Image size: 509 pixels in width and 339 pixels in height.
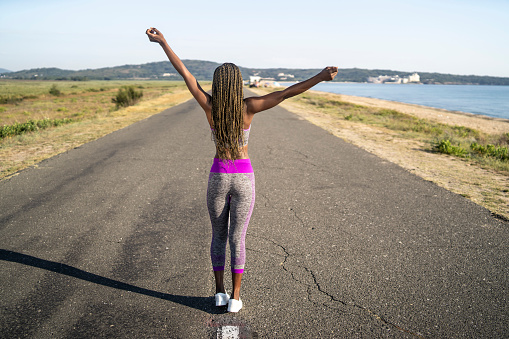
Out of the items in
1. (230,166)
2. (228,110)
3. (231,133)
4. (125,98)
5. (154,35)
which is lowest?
(125,98)

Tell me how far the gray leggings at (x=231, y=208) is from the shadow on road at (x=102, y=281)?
1.21 feet

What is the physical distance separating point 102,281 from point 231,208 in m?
1.69

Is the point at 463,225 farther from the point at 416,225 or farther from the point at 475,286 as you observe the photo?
the point at 475,286

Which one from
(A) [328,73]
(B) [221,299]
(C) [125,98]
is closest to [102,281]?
(B) [221,299]

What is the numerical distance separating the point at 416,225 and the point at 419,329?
2.52 metres

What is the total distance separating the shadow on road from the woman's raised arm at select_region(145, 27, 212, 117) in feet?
5.58

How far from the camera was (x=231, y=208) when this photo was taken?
9.32 feet

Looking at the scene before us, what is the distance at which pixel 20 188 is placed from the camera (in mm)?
6477

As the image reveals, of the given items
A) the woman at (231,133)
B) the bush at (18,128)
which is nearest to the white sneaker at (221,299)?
the woman at (231,133)

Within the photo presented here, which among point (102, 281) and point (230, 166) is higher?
point (230, 166)

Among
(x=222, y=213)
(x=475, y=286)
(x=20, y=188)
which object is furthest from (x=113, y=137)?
(x=475, y=286)

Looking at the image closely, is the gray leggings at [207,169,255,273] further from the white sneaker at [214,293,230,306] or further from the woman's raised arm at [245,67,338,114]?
the woman's raised arm at [245,67,338,114]

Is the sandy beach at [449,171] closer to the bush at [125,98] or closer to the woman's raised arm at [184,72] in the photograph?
the woman's raised arm at [184,72]

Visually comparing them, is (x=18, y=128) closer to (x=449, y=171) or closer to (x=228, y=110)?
(x=228, y=110)
